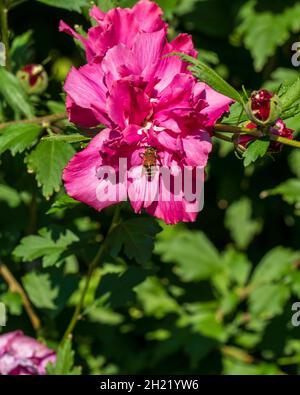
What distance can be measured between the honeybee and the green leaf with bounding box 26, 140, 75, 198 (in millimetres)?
300

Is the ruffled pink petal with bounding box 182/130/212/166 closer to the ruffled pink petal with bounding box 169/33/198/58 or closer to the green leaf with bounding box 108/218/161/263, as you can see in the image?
the ruffled pink petal with bounding box 169/33/198/58

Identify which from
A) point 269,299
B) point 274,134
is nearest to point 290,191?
point 269,299

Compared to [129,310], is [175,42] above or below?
above

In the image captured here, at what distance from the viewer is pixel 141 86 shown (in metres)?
1.14

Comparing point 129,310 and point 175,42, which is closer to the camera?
point 175,42

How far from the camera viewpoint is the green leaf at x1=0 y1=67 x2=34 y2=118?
1.55m

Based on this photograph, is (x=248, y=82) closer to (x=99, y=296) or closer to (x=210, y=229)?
(x=210, y=229)

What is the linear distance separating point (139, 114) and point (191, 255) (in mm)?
1221

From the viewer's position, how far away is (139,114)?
1.15 metres

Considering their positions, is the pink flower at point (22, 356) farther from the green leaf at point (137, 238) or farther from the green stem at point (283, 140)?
the green stem at point (283, 140)

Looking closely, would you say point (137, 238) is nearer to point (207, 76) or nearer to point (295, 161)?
point (207, 76)
